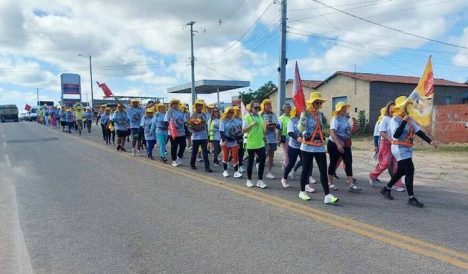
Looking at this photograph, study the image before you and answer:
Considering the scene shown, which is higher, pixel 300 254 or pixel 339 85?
pixel 339 85

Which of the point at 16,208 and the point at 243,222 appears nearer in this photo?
the point at 243,222

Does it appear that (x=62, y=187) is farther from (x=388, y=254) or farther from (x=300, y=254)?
(x=388, y=254)

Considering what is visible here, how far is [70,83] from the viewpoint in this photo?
77.9 m

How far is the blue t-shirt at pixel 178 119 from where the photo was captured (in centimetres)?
1231

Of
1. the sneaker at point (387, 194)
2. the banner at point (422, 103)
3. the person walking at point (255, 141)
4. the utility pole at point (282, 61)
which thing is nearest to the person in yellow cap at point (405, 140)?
the banner at point (422, 103)

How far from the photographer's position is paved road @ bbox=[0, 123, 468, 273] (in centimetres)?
466

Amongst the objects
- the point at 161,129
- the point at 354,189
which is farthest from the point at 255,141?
the point at 161,129

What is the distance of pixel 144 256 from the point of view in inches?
194

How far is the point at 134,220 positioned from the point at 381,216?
11.5ft

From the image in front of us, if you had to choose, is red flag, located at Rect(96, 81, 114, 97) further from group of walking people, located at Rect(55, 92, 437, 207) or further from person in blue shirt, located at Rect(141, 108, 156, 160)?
group of walking people, located at Rect(55, 92, 437, 207)

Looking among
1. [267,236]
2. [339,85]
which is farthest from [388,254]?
[339,85]

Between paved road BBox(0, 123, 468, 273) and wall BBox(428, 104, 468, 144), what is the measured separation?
41.3 feet

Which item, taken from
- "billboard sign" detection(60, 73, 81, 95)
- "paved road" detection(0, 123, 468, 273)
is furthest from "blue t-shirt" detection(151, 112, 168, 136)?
"billboard sign" detection(60, 73, 81, 95)

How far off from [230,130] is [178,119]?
8.48ft
